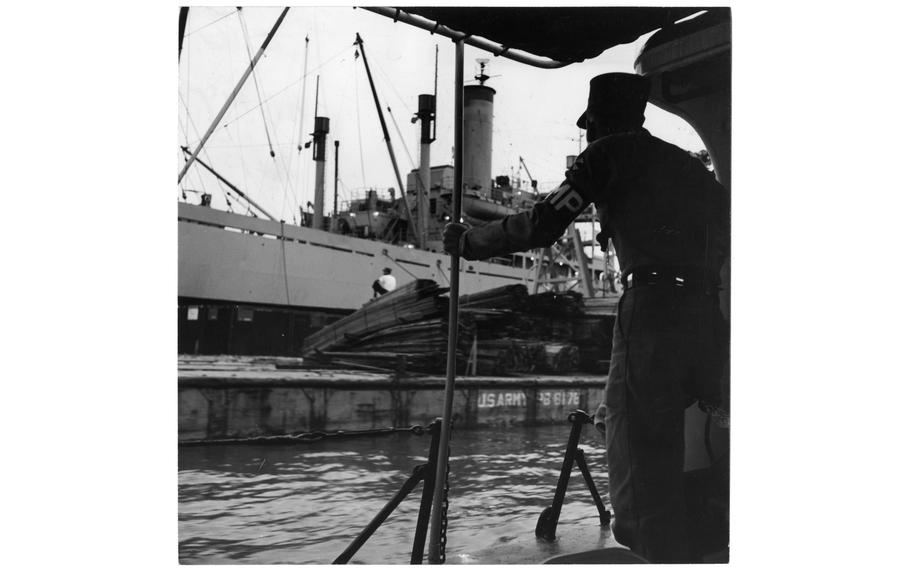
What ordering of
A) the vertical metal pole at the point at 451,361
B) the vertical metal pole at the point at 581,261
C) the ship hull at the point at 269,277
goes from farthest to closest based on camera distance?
the vertical metal pole at the point at 581,261
the ship hull at the point at 269,277
the vertical metal pole at the point at 451,361

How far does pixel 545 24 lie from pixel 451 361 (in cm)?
154

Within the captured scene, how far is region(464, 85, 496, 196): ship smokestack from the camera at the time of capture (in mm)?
2914

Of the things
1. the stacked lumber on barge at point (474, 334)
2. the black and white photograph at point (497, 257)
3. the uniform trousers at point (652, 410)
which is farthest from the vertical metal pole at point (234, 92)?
the stacked lumber on barge at point (474, 334)

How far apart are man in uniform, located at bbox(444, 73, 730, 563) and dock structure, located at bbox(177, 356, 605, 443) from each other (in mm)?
2379

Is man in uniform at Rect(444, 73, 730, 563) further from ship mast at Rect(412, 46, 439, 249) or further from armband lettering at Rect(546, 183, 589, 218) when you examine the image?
ship mast at Rect(412, 46, 439, 249)

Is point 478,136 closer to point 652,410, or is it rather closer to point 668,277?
point 668,277

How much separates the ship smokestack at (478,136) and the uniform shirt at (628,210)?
706 mm

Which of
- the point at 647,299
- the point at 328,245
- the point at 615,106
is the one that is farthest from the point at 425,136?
the point at 328,245

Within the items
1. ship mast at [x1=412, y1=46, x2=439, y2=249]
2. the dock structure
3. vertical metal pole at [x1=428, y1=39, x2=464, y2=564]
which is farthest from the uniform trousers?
the dock structure

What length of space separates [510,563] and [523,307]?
3.30 m

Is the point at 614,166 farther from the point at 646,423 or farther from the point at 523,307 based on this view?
the point at 523,307

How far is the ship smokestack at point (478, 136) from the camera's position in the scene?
2914mm

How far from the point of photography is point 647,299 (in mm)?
2383

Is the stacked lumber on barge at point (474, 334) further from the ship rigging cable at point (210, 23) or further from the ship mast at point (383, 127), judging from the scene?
the ship rigging cable at point (210, 23)
